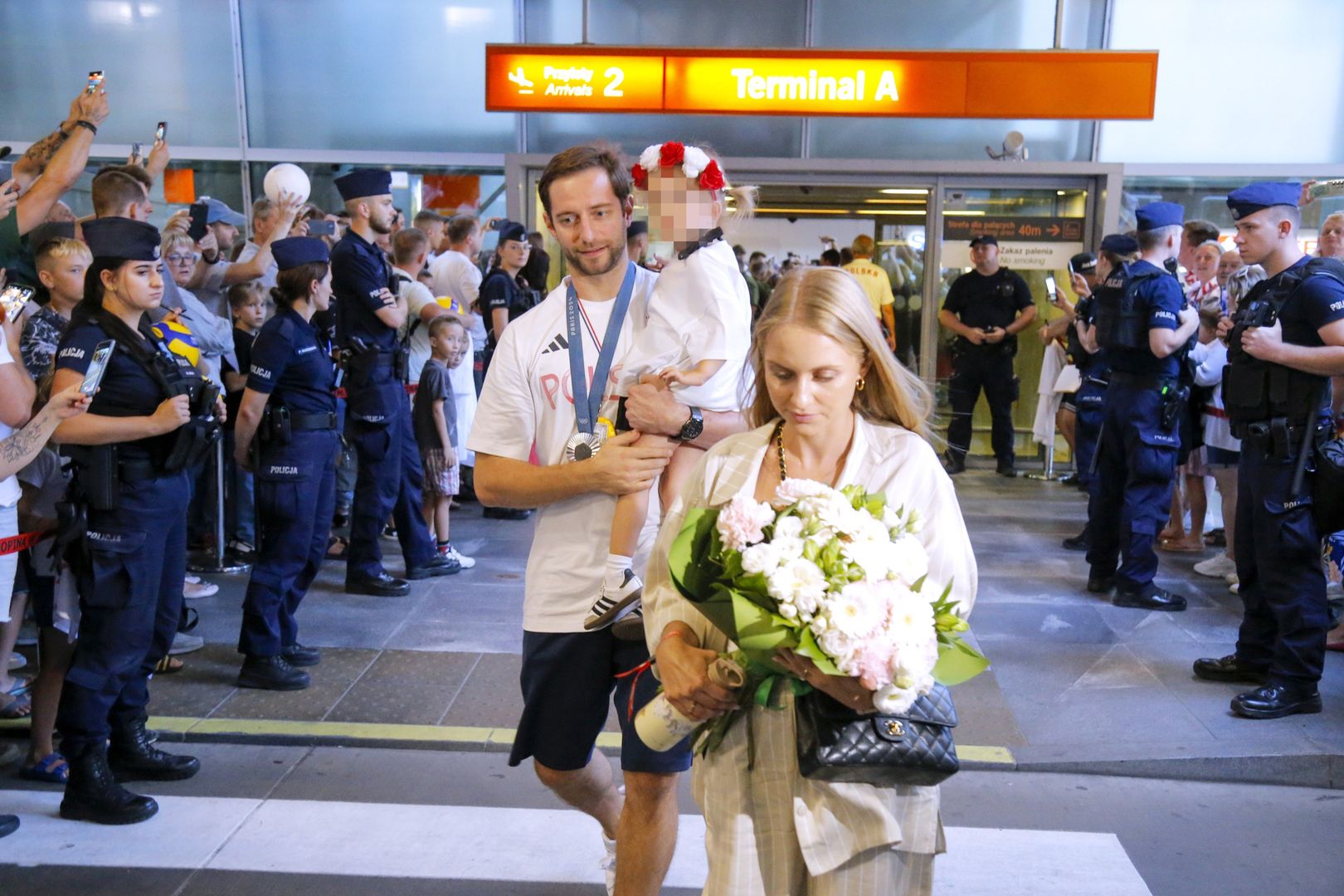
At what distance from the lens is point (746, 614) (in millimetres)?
2080

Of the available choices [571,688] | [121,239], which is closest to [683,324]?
[571,688]

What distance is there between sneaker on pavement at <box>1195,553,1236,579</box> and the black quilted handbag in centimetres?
629

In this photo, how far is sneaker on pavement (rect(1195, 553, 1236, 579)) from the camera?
7.73m

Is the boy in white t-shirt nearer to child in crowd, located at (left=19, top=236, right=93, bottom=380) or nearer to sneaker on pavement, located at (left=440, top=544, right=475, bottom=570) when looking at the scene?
child in crowd, located at (left=19, top=236, right=93, bottom=380)

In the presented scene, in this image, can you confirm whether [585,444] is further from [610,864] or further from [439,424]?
[439,424]

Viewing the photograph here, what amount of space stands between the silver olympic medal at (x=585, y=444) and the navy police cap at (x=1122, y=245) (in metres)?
5.45

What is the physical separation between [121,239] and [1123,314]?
5277mm

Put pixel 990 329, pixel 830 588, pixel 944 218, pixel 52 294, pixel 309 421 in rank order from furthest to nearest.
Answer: pixel 944 218
pixel 990 329
pixel 309 421
pixel 52 294
pixel 830 588

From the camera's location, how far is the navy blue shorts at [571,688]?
3.19 metres

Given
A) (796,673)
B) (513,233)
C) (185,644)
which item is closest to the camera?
(796,673)

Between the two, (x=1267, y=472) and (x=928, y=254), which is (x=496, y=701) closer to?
(x=1267, y=472)

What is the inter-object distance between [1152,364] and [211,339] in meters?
5.58

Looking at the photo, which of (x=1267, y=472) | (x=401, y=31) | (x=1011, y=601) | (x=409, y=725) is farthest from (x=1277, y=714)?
(x=401, y=31)

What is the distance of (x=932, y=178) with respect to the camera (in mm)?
11500
